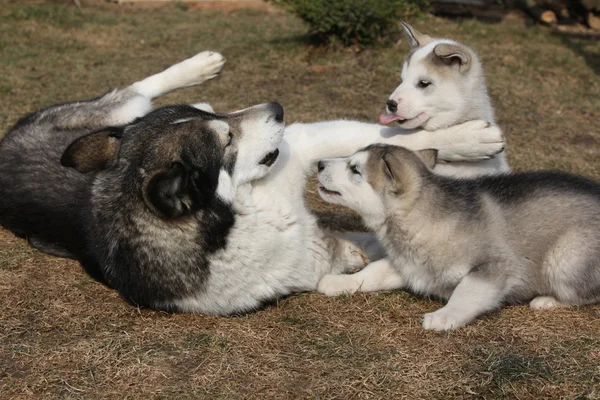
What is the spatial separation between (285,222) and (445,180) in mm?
993

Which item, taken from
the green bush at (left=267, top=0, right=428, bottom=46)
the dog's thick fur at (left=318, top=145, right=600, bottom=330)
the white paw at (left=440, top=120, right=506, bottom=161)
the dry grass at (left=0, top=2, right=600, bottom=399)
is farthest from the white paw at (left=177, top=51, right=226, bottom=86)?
the green bush at (left=267, top=0, right=428, bottom=46)

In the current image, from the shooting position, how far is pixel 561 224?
4109mm

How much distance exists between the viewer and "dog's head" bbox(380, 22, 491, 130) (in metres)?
5.05

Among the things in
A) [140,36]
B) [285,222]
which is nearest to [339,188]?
[285,222]

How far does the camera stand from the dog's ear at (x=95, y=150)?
4.35 meters

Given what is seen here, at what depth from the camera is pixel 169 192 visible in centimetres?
381

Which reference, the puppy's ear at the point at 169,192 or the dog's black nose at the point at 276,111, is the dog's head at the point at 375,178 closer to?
the dog's black nose at the point at 276,111

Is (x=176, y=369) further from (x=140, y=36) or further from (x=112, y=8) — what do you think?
(x=112, y=8)

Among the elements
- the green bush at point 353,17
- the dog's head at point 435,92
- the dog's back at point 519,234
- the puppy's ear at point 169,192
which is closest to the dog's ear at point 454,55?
the dog's head at point 435,92

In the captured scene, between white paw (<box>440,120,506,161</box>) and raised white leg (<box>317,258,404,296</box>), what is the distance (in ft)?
3.06

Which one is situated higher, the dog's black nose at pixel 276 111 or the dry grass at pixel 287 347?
the dog's black nose at pixel 276 111

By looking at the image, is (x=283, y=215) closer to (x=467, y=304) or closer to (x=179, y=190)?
(x=179, y=190)

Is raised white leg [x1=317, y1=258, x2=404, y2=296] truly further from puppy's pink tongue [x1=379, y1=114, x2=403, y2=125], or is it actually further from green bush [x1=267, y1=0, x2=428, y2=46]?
green bush [x1=267, y1=0, x2=428, y2=46]

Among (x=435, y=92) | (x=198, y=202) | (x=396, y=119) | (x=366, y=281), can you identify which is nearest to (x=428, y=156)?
(x=396, y=119)
